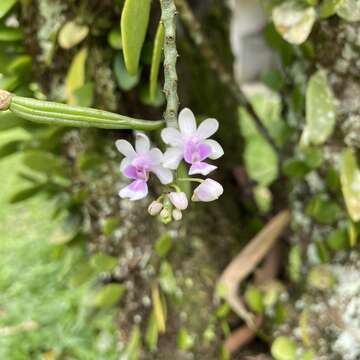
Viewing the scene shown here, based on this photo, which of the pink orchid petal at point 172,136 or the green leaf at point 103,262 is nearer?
the pink orchid petal at point 172,136

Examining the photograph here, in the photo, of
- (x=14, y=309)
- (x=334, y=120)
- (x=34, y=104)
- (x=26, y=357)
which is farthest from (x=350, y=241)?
(x=14, y=309)

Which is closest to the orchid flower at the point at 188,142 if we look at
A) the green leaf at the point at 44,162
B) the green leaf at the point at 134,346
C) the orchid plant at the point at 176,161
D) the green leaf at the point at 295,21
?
the orchid plant at the point at 176,161

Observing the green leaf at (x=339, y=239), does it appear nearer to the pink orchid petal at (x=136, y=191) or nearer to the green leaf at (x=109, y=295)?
the green leaf at (x=109, y=295)

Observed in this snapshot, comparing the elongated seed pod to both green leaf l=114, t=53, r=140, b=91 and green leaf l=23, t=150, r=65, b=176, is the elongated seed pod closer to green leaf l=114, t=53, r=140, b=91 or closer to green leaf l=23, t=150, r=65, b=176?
green leaf l=114, t=53, r=140, b=91

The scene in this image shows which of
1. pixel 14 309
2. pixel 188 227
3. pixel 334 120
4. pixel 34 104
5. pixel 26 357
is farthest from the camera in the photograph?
pixel 14 309

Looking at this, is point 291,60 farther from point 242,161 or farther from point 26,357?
point 26,357

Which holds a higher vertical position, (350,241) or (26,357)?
(350,241)

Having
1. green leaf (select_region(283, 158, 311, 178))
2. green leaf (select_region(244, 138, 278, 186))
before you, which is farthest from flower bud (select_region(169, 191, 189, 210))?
green leaf (select_region(244, 138, 278, 186))
